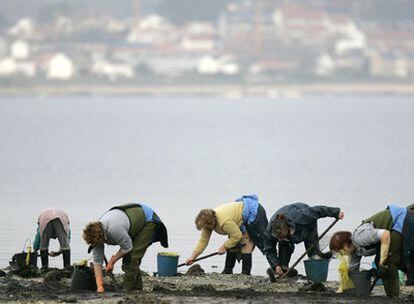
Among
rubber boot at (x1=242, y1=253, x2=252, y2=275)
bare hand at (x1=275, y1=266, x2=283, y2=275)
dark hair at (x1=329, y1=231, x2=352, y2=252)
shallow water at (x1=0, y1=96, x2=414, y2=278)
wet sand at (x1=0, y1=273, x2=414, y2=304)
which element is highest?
shallow water at (x1=0, y1=96, x2=414, y2=278)

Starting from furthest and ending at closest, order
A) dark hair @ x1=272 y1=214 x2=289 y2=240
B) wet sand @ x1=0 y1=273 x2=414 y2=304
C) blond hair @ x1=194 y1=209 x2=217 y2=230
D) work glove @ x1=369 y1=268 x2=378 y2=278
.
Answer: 1. dark hair @ x1=272 y1=214 x2=289 y2=240
2. blond hair @ x1=194 y1=209 x2=217 y2=230
3. work glove @ x1=369 y1=268 x2=378 y2=278
4. wet sand @ x1=0 y1=273 x2=414 y2=304

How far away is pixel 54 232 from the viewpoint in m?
15.7

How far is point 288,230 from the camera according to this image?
14727 mm

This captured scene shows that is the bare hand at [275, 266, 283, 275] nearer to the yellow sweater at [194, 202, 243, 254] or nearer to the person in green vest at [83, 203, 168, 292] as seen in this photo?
the yellow sweater at [194, 202, 243, 254]

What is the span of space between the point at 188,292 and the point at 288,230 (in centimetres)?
164

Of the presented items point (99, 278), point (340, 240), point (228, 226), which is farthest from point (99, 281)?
point (340, 240)

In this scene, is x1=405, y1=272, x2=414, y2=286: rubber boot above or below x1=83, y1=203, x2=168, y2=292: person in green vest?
below

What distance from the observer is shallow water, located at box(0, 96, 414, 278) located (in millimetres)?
28359

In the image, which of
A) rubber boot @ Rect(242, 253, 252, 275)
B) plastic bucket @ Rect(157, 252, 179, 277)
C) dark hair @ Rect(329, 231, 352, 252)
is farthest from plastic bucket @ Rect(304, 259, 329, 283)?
dark hair @ Rect(329, 231, 352, 252)

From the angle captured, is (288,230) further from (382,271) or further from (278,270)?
(382,271)

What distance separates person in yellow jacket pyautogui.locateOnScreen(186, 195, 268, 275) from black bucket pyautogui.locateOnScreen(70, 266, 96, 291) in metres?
1.36

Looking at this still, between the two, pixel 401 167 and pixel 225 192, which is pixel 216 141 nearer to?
pixel 401 167

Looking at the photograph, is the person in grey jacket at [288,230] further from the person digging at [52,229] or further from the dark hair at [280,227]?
the person digging at [52,229]

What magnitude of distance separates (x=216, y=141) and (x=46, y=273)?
60.2 m
